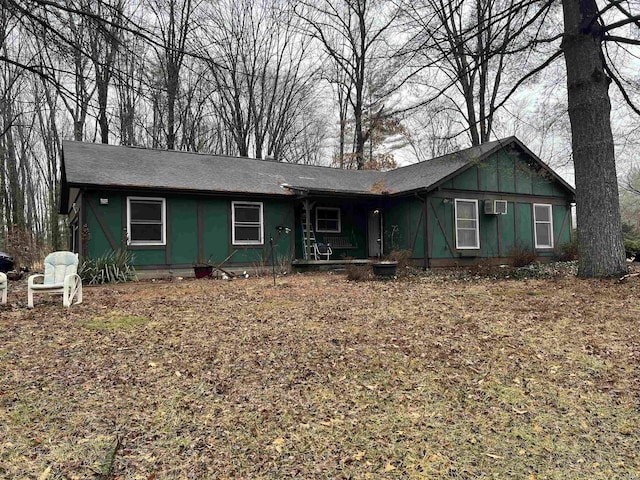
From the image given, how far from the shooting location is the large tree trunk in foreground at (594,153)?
8.20 m

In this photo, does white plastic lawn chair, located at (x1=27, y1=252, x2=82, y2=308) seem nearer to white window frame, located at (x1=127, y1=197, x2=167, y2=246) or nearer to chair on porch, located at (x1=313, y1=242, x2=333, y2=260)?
white window frame, located at (x1=127, y1=197, x2=167, y2=246)

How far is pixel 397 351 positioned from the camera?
4105 mm

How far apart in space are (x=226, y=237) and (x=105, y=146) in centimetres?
481

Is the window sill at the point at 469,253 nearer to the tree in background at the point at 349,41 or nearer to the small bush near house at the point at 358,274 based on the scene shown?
the small bush near house at the point at 358,274

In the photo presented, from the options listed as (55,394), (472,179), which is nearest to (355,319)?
(55,394)

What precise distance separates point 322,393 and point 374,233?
11804mm

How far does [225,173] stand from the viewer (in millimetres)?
13156

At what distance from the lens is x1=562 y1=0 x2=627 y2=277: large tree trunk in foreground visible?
8.20m

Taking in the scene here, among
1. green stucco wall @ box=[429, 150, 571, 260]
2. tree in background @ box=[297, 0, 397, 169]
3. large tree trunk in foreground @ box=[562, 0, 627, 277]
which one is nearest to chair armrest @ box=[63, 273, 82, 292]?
large tree trunk in foreground @ box=[562, 0, 627, 277]

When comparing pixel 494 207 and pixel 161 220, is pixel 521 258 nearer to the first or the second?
pixel 494 207

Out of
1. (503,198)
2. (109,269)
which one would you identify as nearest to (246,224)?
(109,269)

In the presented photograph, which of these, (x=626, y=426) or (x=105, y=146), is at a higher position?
(x=105, y=146)

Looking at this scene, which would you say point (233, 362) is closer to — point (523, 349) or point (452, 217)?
point (523, 349)

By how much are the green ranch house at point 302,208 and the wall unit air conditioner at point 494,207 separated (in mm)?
35
